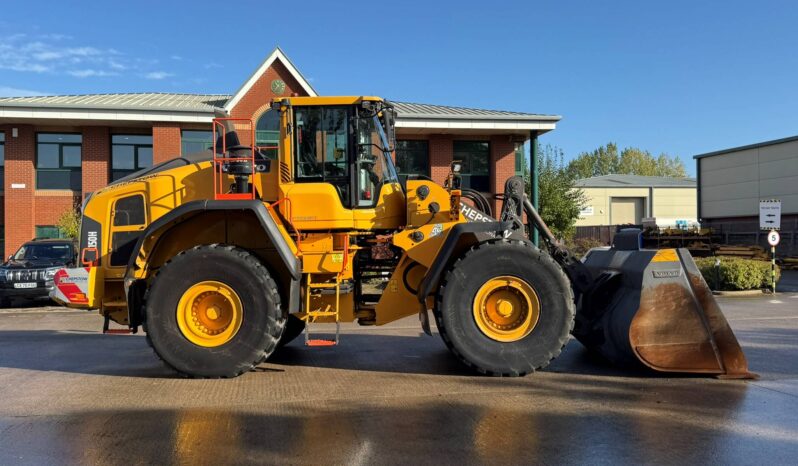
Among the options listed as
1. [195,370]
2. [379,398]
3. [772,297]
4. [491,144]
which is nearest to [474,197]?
[379,398]

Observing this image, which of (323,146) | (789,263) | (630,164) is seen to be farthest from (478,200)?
(630,164)

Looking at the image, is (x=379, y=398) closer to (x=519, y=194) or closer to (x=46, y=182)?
(x=519, y=194)

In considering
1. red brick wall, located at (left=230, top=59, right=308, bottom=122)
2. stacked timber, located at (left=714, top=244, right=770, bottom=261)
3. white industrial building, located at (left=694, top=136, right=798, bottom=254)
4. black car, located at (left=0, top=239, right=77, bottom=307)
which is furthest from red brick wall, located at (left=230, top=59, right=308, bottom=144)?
white industrial building, located at (left=694, top=136, right=798, bottom=254)

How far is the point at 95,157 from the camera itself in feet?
70.2

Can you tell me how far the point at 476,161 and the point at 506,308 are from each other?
18.1 m

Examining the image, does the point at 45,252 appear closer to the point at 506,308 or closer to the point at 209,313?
the point at 209,313

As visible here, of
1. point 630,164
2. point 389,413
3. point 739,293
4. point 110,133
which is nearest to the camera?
point 389,413

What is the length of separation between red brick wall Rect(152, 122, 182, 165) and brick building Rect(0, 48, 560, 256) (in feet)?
0.11

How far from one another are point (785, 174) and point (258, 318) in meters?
30.0

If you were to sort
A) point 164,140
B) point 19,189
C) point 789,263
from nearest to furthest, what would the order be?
point 164,140 → point 19,189 → point 789,263

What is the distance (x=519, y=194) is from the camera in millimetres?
7219

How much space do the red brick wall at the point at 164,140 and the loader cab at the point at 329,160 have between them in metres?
15.8

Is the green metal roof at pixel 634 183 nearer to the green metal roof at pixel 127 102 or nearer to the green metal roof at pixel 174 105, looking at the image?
the green metal roof at pixel 174 105

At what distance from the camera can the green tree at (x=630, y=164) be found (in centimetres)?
8575
